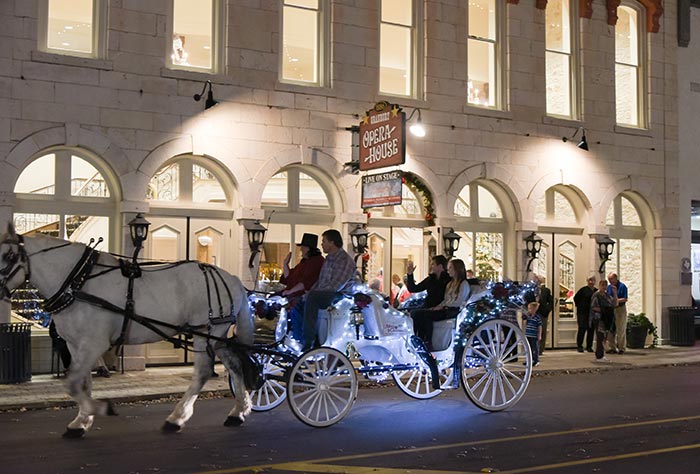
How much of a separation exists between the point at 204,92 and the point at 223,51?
3.15 ft

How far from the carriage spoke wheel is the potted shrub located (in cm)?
1215

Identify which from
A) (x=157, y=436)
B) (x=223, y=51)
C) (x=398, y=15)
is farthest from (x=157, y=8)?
(x=157, y=436)

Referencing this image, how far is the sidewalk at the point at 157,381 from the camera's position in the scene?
40.8 feet

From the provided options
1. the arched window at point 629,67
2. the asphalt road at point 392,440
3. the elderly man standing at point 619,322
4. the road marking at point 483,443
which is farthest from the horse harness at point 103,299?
the arched window at point 629,67

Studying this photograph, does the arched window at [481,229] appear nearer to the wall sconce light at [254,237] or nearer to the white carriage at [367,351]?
the wall sconce light at [254,237]

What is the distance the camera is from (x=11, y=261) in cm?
907

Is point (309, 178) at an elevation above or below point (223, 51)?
below

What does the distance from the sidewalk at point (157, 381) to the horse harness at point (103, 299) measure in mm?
926

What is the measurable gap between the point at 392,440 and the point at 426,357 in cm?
214

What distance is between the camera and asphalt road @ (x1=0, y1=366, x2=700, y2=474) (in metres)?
8.05

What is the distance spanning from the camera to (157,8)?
636 inches

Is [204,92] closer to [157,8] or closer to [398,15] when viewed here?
[157,8]

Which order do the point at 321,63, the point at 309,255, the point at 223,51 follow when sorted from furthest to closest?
the point at 321,63 → the point at 223,51 → the point at 309,255

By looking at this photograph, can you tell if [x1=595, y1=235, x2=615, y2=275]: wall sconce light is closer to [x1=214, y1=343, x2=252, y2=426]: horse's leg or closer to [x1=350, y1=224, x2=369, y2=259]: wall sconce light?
[x1=350, y1=224, x2=369, y2=259]: wall sconce light
